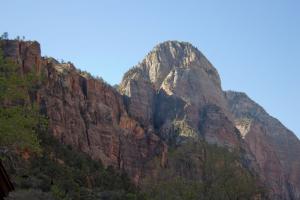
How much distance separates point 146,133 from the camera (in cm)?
11638

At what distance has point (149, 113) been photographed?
13088 centimetres

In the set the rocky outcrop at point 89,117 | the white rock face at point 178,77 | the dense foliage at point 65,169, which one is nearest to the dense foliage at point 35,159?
the dense foliage at point 65,169

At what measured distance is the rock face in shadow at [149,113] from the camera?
95438 mm

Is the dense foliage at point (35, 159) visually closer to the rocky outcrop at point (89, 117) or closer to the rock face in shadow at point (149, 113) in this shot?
the rocky outcrop at point (89, 117)

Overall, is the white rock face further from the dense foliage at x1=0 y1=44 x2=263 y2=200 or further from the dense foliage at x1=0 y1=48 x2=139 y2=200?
the dense foliage at x1=0 y1=48 x2=139 y2=200

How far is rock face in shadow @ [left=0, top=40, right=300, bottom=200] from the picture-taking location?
313 ft

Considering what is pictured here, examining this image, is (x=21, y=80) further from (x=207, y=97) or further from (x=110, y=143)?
(x=207, y=97)

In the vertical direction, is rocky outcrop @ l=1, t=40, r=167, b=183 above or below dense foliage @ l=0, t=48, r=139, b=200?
above

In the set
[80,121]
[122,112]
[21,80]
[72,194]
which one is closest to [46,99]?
[80,121]

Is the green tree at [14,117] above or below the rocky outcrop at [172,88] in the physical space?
below

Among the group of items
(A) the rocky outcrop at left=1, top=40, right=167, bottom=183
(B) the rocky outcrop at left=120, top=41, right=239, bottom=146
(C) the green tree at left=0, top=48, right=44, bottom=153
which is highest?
(B) the rocky outcrop at left=120, top=41, right=239, bottom=146

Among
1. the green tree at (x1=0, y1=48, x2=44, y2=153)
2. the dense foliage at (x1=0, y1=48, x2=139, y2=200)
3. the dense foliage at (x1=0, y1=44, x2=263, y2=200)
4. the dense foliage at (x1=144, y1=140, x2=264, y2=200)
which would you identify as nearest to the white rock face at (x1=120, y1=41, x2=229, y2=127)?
the dense foliage at (x1=0, y1=44, x2=263, y2=200)

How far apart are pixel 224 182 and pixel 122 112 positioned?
→ 5975cm

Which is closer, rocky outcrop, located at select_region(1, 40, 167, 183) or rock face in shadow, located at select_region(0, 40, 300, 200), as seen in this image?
rocky outcrop, located at select_region(1, 40, 167, 183)
